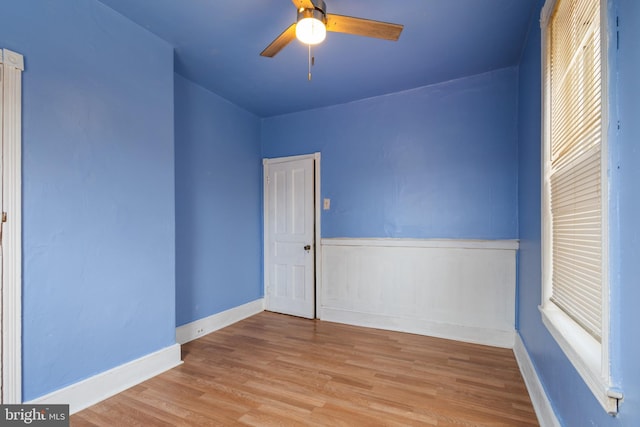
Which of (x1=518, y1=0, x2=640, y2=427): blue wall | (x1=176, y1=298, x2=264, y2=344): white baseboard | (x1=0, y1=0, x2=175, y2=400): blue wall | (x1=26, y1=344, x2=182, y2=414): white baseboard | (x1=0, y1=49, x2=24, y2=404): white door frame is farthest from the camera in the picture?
(x1=176, y1=298, x2=264, y2=344): white baseboard

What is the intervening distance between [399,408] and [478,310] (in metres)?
1.55

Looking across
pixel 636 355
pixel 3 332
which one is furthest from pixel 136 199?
pixel 636 355

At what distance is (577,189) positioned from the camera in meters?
1.39

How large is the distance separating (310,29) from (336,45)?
3.11 feet

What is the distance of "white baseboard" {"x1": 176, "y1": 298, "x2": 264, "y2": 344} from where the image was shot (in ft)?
10.2

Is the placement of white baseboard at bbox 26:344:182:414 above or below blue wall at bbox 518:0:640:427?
below

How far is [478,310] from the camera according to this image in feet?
10.1

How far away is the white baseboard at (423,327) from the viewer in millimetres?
2998

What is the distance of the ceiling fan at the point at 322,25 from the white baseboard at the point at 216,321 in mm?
2851

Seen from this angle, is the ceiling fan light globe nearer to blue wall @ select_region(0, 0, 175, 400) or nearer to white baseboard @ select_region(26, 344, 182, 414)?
blue wall @ select_region(0, 0, 175, 400)

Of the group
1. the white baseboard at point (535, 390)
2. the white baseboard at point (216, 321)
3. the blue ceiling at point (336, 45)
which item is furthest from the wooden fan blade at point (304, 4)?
the white baseboard at point (216, 321)

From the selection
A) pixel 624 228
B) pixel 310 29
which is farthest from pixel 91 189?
pixel 624 228

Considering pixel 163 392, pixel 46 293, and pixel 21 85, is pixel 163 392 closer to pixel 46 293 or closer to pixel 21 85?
pixel 46 293
